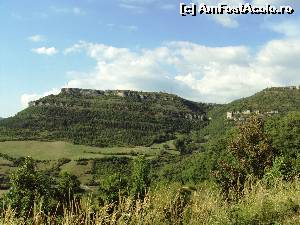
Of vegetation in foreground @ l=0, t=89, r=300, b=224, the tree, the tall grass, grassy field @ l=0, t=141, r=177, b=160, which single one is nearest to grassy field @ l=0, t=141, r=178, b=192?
grassy field @ l=0, t=141, r=177, b=160

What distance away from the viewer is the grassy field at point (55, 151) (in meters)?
176

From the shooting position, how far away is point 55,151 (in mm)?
184250

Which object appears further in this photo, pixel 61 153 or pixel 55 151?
pixel 55 151

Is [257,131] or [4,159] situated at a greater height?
[257,131]

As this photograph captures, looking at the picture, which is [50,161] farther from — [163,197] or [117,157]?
[163,197]

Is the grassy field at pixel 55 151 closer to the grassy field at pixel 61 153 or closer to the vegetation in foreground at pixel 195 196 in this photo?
the grassy field at pixel 61 153

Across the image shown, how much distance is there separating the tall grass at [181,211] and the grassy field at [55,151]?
166m

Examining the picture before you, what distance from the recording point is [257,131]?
84.4 ft

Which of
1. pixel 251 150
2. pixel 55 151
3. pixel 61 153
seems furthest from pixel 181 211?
pixel 55 151

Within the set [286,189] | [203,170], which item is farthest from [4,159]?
[286,189]

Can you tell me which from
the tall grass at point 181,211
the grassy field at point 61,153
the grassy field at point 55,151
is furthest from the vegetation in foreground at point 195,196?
the grassy field at point 55,151

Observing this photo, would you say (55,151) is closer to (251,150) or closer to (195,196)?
(251,150)

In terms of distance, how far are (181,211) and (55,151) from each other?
181 metres

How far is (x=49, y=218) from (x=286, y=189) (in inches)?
266
